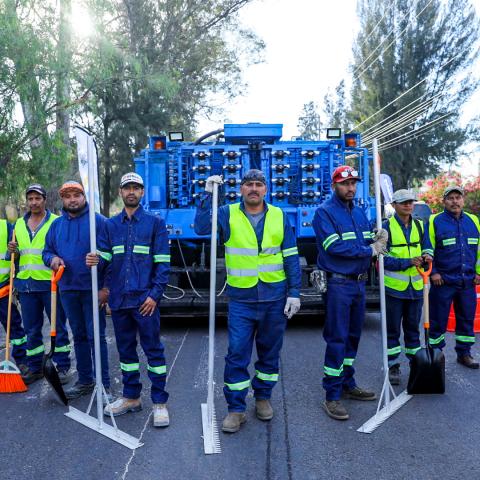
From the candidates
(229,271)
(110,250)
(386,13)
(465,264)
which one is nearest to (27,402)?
(110,250)

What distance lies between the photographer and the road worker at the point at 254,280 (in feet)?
13.4

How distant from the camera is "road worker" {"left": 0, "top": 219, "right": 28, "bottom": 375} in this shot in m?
5.41

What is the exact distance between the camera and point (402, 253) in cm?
502

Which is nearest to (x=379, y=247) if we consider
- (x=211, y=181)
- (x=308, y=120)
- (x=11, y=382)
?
(x=211, y=181)

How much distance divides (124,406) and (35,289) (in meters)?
1.61

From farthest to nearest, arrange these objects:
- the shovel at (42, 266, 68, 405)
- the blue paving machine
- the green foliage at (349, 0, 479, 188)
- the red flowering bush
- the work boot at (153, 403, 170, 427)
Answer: the green foliage at (349, 0, 479, 188), the red flowering bush, the blue paving machine, the shovel at (42, 266, 68, 405), the work boot at (153, 403, 170, 427)

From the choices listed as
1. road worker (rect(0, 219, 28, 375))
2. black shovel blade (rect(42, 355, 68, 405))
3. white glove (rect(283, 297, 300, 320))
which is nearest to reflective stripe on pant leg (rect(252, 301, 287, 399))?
white glove (rect(283, 297, 300, 320))

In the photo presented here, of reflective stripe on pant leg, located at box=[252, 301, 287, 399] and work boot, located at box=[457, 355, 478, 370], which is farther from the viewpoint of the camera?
work boot, located at box=[457, 355, 478, 370]

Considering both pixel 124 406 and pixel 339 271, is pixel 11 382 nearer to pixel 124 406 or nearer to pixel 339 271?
pixel 124 406

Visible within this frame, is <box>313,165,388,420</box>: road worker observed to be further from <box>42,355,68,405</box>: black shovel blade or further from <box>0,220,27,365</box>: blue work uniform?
<box>0,220,27,365</box>: blue work uniform

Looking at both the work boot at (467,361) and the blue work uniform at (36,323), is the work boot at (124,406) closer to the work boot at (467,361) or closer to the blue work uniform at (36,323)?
the blue work uniform at (36,323)

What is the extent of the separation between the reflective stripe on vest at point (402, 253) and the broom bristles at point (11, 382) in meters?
3.59

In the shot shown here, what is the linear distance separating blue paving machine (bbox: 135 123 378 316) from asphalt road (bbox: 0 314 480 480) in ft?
10.3

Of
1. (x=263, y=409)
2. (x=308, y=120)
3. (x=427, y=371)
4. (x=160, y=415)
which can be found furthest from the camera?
(x=308, y=120)
